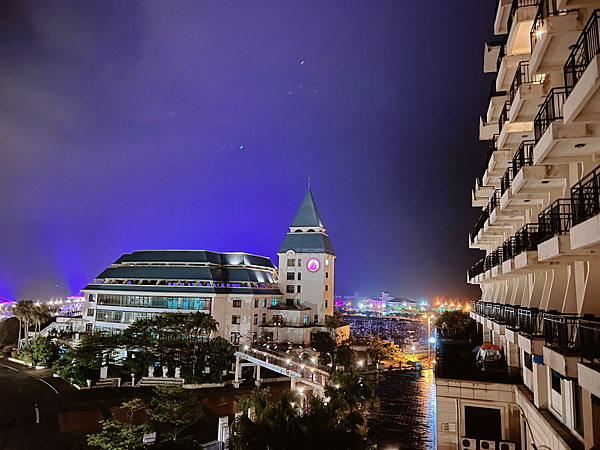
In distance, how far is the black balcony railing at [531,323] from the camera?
53.1 feet

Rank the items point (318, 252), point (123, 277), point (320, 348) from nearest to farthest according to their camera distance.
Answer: point (320, 348)
point (123, 277)
point (318, 252)

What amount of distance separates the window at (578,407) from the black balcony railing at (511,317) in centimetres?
486

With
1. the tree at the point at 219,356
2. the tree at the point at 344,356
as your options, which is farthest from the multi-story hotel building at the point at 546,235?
the tree at the point at 219,356

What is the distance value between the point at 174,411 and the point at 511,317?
23251 mm

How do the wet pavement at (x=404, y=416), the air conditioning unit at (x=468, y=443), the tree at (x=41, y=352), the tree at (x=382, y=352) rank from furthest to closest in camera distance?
→ the tree at (x=41, y=352) → the tree at (x=382, y=352) → the wet pavement at (x=404, y=416) → the air conditioning unit at (x=468, y=443)

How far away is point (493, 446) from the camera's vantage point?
21.8 meters

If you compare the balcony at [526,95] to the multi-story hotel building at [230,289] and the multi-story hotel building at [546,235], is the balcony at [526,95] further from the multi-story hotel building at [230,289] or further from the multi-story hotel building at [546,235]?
the multi-story hotel building at [230,289]

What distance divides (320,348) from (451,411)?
48.9m

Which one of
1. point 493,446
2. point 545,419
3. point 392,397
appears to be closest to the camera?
point 545,419

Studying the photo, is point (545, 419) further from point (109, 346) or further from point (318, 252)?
point (318, 252)

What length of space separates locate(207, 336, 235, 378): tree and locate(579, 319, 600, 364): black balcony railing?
159 feet

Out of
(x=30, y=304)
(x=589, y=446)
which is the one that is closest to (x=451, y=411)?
(x=589, y=446)

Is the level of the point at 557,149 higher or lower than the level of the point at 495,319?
higher

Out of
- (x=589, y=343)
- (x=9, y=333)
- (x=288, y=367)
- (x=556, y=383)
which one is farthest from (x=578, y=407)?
(x=9, y=333)
